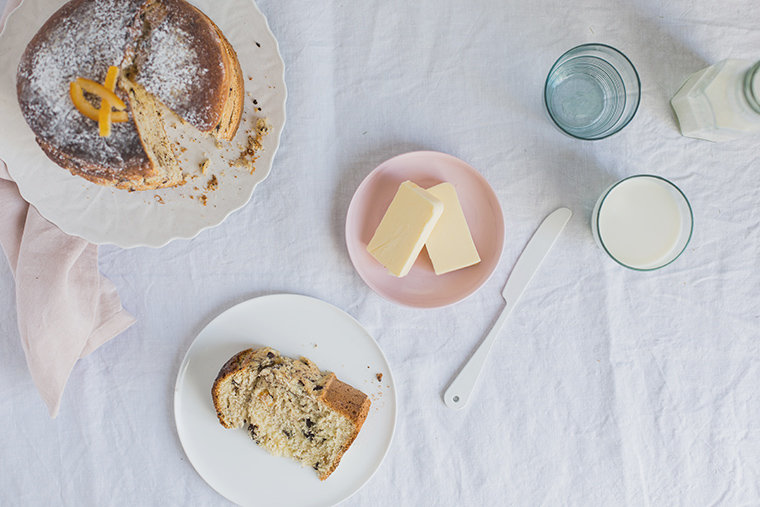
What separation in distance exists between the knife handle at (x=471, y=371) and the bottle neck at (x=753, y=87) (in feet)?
2.63

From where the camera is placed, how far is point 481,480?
1.51 meters

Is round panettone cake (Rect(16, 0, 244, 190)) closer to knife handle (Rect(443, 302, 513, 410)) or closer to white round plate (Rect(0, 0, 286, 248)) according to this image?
white round plate (Rect(0, 0, 286, 248))

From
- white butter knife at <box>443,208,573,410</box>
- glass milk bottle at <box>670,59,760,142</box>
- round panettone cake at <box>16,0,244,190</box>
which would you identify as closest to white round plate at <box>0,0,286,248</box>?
round panettone cake at <box>16,0,244,190</box>

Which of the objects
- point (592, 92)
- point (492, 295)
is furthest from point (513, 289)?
point (592, 92)

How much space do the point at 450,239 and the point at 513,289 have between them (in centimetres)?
27

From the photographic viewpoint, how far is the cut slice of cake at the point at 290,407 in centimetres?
136

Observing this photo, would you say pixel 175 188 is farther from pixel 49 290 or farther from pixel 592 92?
pixel 592 92

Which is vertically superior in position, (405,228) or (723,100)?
(723,100)

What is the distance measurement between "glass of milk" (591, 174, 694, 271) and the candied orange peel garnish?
123 centimetres

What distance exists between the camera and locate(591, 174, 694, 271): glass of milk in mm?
1380

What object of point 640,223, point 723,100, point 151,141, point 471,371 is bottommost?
point 471,371

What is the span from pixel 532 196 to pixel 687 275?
53 centimetres

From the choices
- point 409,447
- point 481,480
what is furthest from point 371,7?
point 481,480

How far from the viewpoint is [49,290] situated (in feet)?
4.37
